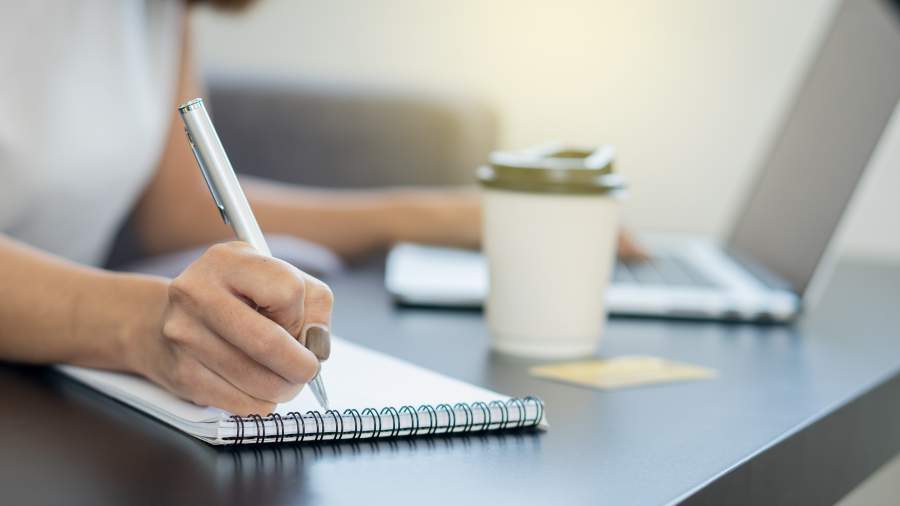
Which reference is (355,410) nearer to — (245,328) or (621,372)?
(245,328)

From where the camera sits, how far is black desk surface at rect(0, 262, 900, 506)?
41 cm

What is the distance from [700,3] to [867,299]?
822mm

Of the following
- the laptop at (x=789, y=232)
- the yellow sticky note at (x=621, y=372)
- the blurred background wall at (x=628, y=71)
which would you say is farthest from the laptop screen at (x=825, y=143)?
the blurred background wall at (x=628, y=71)

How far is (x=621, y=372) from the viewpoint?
0.66 m

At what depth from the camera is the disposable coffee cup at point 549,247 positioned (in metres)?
0.68

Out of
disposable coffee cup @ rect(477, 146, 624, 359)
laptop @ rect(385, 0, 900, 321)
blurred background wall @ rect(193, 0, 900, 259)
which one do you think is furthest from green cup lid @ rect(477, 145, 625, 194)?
blurred background wall @ rect(193, 0, 900, 259)

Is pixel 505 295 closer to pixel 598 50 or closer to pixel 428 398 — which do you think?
pixel 428 398

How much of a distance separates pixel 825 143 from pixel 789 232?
92 millimetres

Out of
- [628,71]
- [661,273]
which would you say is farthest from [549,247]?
[628,71]

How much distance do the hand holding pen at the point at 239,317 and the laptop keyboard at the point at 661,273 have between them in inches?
20.3

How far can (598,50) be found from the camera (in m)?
1.81

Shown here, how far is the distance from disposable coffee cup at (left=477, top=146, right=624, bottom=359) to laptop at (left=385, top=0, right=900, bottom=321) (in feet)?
0.23

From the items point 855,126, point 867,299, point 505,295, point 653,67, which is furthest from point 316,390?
point 653,67

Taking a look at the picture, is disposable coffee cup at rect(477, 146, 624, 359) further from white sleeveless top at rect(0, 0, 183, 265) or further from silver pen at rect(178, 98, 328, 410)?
white sleeveless top at rect(0, 0, 183, 265)
